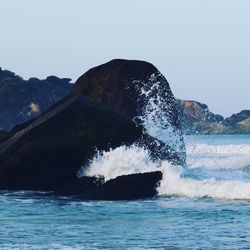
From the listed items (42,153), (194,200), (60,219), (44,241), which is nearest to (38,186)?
(42,153)

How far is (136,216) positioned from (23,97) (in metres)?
145

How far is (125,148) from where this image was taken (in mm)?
25875

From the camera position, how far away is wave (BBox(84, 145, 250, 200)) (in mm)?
22453

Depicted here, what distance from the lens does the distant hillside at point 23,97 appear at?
523 ft

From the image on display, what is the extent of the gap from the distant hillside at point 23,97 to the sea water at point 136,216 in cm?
13468

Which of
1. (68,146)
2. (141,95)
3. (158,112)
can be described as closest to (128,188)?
(68,146)

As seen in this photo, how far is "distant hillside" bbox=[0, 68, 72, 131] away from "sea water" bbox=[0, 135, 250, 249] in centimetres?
13468

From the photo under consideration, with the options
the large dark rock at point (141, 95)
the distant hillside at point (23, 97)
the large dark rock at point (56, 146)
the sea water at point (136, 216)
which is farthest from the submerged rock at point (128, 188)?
the distant hillside at point (23, 97)

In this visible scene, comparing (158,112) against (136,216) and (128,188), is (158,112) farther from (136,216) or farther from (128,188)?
(136,216)

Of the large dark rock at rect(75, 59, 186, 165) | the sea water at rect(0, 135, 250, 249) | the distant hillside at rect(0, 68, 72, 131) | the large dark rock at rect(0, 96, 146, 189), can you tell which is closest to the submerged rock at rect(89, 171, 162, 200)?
the sea water at rect(0, 135, 250, 249)

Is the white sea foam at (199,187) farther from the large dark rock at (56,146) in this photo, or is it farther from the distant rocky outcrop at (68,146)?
the large dark rock at (56,146)

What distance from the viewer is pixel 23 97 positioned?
16212cm

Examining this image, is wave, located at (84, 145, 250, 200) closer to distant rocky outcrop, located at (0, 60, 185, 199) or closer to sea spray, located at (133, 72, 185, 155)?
distant rocky outcrop, located at (0, 60, 185, 199)

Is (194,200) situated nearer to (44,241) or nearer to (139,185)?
(139,185)
